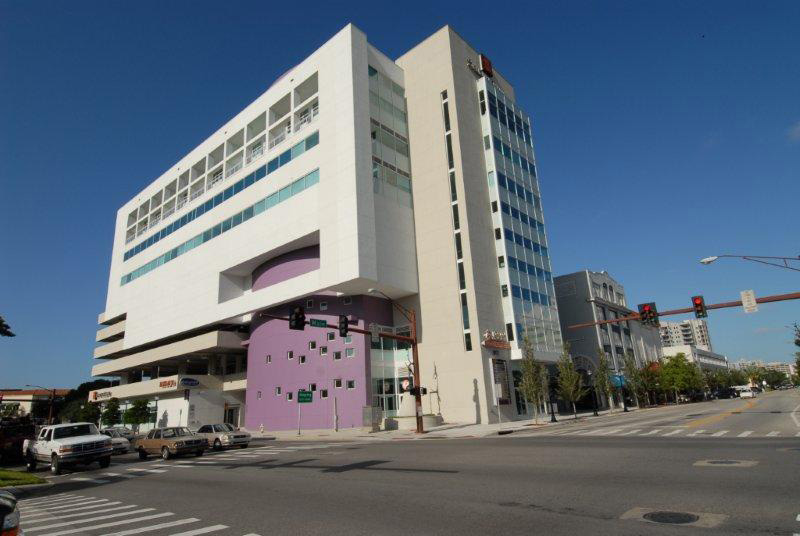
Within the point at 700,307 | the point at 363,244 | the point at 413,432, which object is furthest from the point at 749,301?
the point at 363,244

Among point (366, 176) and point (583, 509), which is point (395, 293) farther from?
point (583, 509)

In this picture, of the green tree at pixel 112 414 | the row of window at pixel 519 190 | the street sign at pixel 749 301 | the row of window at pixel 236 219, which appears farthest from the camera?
the green tree at pixel 112 414

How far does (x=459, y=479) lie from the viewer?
11617 mm

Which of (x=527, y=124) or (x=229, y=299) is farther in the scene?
(x=527, y=124)

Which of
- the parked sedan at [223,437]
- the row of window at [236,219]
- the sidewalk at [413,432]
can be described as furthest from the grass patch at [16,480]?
the row of window at [236,219]

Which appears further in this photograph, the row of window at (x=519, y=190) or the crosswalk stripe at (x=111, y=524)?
the row of window at (x=519, y=190)

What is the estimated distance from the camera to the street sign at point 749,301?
92.1 feet

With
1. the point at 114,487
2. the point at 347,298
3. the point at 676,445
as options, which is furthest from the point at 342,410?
the point at 676,445

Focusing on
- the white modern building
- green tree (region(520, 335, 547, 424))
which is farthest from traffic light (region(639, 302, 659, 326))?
the white modern building

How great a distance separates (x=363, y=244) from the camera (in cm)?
4312

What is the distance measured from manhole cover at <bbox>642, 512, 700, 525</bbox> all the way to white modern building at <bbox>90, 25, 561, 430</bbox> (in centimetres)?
3192

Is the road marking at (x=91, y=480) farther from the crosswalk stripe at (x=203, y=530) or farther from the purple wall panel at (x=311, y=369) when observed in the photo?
the purple wall panel at (x=311, y=369)

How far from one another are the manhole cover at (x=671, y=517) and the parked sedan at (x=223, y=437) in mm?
26964

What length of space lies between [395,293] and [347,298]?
4.91 metres
